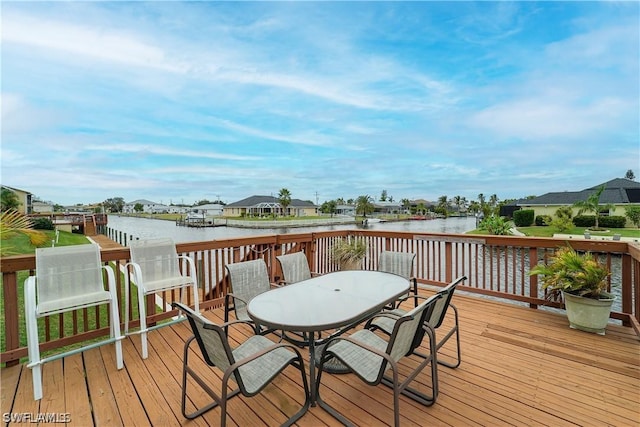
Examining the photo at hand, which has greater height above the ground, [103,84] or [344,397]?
[103,84]

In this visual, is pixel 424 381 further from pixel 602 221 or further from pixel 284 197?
pixel 284 197

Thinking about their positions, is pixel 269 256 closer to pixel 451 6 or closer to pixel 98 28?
pixel 98 28

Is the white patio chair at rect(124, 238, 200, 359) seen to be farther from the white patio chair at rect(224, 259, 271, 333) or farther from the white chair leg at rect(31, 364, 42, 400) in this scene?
the white chair leg at rect(31, 364, 42, 400)

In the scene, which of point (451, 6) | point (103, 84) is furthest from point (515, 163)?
point (103, 84)

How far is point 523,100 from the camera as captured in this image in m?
9.76

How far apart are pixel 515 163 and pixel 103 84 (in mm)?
31104

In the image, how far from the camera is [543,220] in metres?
28.0

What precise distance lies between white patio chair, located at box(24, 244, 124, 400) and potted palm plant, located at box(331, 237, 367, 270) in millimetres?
3759

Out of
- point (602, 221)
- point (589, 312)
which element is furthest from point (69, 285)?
point (602, 221)

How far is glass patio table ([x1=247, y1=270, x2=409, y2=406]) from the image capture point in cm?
184

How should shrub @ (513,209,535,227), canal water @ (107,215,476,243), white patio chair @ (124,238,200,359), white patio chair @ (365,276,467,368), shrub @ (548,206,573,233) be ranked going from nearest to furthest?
white patio chair @ (365,276,467,368) → white patio chair @ (124,238,200,359) → shrub @ (548,206,573,233) → canal water @ (107,215,476,243) → shrub @ (513,209,535,227)

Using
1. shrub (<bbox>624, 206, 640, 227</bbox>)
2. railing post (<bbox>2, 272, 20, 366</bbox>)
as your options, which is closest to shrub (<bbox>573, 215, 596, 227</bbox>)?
shrub (<bbox>624, 206, 640, 227</bbox>)

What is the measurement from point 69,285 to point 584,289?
5260mm

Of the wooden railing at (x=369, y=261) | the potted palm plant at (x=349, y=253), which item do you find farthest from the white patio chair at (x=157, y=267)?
the potted palm plant at (x=349, y=253)
